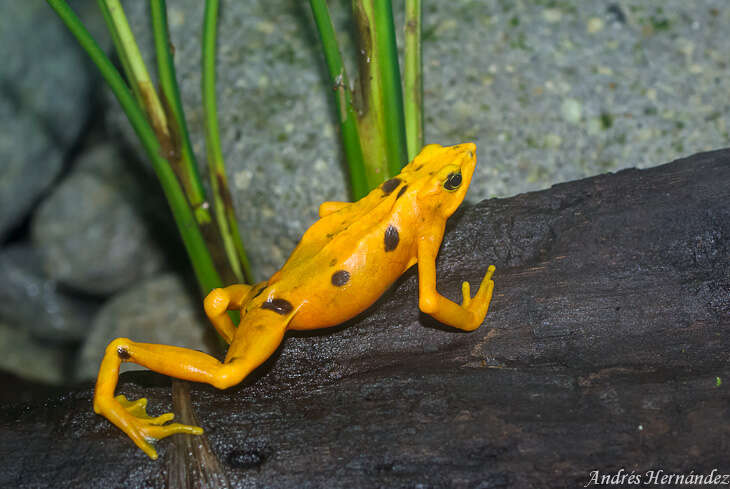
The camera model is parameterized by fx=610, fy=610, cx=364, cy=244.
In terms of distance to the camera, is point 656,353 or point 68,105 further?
point 68,105

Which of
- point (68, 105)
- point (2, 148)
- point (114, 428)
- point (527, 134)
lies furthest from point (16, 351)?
point (527, 134)

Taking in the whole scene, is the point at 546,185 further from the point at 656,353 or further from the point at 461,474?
the point at 461,474

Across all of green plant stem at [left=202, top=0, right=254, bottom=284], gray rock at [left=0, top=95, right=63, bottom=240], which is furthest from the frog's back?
gray rock at [left=0, top=95, right=63, bottom=240]

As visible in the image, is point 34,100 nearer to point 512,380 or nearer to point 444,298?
point 444,298

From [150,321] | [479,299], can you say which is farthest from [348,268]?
[150,321]

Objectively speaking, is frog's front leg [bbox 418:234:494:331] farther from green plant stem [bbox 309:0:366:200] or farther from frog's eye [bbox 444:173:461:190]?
green plant stem [bbox 309:0:366:200]

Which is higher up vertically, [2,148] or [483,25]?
[483,25]

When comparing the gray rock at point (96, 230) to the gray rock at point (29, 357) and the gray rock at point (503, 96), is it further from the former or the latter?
the gray rock at point (503, 96)
